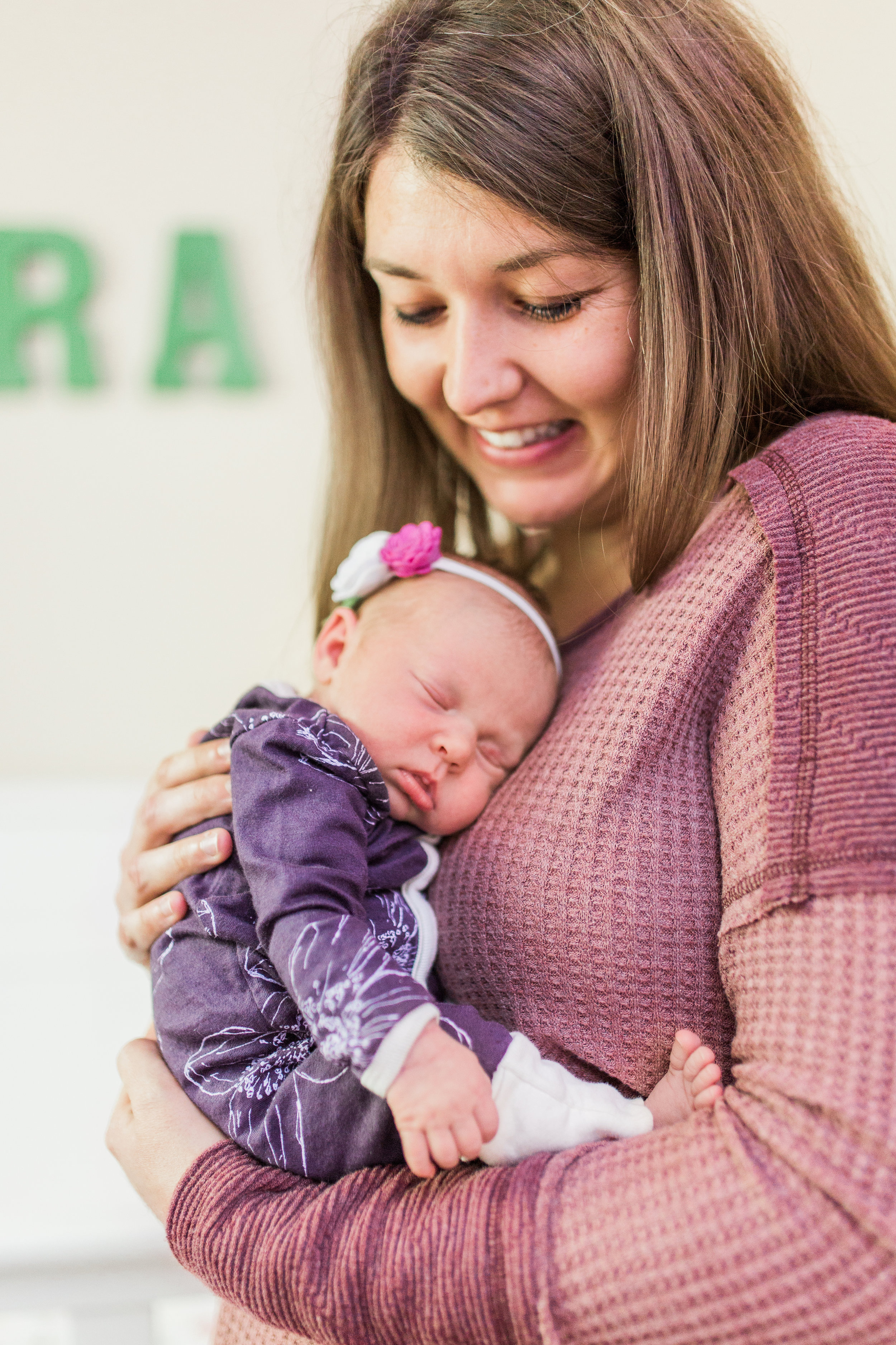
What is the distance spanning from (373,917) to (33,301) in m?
2.08

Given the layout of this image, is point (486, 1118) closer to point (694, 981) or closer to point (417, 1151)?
point (417, 1151)

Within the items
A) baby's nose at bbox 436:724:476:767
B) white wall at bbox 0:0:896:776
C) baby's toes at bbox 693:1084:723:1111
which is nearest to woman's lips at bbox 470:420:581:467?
baby's nose at bbox 436:724:476:767

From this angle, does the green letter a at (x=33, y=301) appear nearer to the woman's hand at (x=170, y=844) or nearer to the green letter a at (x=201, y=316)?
the green letter a at (x=201, y=316)

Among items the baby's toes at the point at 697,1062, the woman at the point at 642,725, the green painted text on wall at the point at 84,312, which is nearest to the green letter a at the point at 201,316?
the green painted text on wall at the point at 84,312

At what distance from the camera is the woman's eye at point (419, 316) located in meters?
1.26

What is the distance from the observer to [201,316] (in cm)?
262

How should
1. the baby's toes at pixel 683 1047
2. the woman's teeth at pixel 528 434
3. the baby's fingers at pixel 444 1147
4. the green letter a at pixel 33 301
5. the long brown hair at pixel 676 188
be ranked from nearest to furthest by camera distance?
the baby's fingers at pixel 444 1147 < the baby's toes at pixel 683 1047 < the long brown hair at pixel 676 188 < the woman's teeth at pixel 528 434 < the green letter a at pixel 33 301

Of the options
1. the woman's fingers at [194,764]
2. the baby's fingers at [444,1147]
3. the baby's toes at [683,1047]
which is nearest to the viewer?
the baby's fingers at [444,1147]

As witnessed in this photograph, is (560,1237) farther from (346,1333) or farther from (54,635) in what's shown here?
(54,635)

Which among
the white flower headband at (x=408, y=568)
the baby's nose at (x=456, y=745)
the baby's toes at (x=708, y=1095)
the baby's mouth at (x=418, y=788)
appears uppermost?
the white flower headband at (x=408, y=568)

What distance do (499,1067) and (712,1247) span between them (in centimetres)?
24

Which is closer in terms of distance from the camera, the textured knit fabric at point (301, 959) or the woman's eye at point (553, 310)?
the textured knit fabric at point (301, 959)

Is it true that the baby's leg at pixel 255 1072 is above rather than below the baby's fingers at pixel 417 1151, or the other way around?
below

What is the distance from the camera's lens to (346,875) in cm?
97
